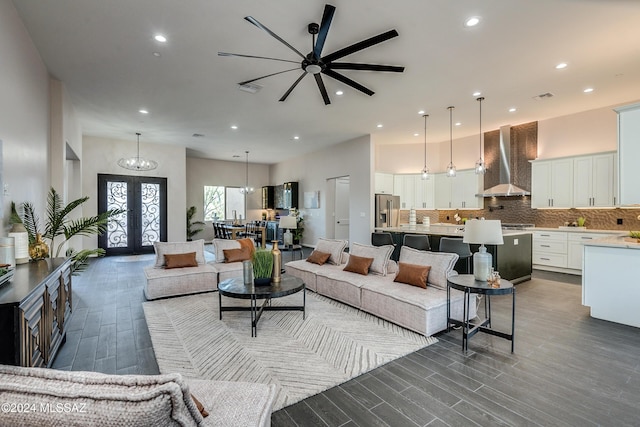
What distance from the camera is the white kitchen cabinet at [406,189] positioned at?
8.97 m

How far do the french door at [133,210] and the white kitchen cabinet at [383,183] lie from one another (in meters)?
6.26

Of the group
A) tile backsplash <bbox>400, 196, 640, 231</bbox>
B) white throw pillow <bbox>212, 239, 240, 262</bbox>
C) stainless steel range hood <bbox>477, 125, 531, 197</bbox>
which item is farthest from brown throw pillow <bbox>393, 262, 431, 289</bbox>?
tile backsplash <bbox>400, 196, 640, 231</bbox>

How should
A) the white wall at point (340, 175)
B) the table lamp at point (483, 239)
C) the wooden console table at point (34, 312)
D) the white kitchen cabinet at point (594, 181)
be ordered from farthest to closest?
the white wall at point (340, 175), the white kitchen cabinet at point (594, 181), the table lamp at point (483, 239), the wooden console table at point (34, 312)

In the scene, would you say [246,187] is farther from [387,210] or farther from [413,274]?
[413,274]

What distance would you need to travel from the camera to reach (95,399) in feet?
2.45

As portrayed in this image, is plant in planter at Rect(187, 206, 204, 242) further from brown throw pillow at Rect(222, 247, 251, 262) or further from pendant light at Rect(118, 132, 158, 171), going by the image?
brown throw pillow at Rect(222, 247, 251, 262)

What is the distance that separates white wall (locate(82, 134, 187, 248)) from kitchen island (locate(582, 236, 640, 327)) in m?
9.28

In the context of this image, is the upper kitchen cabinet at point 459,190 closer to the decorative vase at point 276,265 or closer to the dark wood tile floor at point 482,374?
the dark wood tile floor at point 482,374

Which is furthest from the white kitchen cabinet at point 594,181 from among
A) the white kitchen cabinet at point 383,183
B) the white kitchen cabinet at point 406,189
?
the white kitchen cabinet at point 383,183

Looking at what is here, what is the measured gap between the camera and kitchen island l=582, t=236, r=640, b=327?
3.49 meters

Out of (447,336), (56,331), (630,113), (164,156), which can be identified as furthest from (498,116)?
(164,156)

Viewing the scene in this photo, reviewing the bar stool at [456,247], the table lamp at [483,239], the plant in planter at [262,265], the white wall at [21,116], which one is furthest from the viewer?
the bar stool at [456,247]

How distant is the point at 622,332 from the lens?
11.0 feet

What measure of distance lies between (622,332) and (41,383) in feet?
16.1
